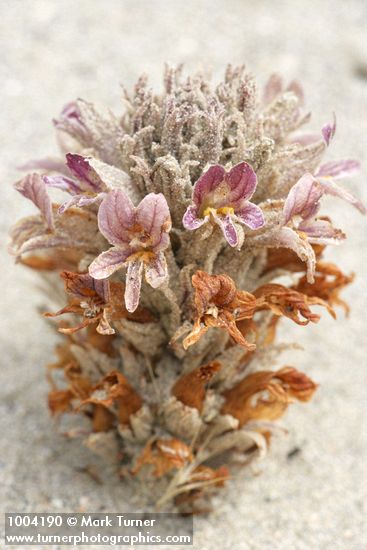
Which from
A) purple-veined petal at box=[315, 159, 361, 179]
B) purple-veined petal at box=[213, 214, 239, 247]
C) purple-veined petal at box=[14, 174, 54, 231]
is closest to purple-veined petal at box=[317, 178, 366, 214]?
purple-veined petal at box=[315, 159, 361, 179]

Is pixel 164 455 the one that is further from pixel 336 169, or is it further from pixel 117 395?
pixel 336 169

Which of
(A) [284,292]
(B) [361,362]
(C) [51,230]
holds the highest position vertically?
(C) [51,230]

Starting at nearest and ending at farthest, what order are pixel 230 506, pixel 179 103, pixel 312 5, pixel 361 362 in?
pixel 179 103
pixel 230 506
pixel 361 362
pixel 312 5

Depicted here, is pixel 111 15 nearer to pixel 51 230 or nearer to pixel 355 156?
pixel 355 156

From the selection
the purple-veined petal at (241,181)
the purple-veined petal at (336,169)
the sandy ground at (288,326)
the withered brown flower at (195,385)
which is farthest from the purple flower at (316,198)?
the sandy ground at (288,326)

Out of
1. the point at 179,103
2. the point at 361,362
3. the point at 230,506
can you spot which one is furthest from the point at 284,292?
the point at 361,362

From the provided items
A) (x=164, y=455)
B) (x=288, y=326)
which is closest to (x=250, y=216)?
(x=164, y=455)
